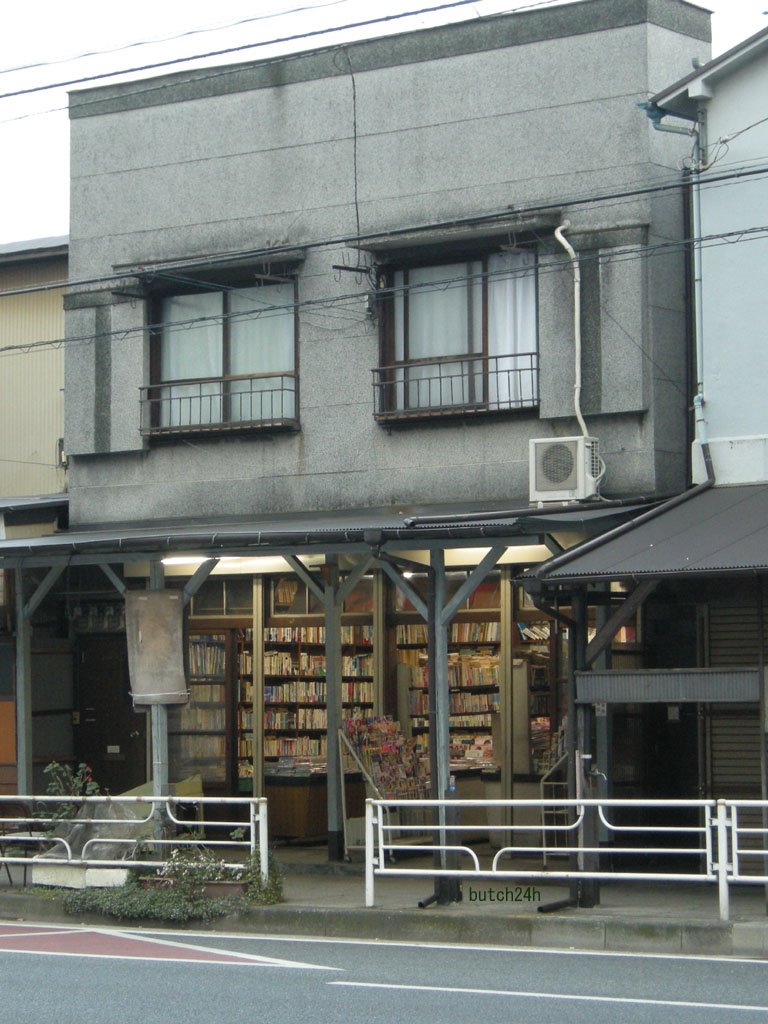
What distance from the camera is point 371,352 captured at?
59.1 feet

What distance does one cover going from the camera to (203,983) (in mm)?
11273

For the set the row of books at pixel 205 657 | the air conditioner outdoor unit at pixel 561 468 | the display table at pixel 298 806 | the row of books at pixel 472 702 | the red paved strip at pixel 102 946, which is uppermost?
the air conditioner outdoor unit at pixel 561 468

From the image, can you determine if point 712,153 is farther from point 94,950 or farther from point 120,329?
point 94,950

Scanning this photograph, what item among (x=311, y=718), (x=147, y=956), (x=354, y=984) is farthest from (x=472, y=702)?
(x=354, y=984)

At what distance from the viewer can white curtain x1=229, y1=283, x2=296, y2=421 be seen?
18672 millimetres

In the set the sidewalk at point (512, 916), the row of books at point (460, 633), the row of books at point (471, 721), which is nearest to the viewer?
the sidewalk at point (512, 916)

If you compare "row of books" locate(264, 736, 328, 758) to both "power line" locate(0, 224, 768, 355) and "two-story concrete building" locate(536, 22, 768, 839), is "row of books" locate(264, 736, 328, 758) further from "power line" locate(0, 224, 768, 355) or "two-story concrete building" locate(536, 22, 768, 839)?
"power line" locate(0, 224, 768, 355)

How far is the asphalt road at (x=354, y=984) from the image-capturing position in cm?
997

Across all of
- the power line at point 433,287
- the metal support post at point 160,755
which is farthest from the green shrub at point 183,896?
the power line at point 433,287

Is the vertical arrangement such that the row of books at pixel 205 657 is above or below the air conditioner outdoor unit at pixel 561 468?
below

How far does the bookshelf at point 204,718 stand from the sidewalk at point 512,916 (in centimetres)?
353

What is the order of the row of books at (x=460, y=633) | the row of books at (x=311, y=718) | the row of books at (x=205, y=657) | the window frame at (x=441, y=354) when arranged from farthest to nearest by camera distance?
the row of books at (x=205, y=657) < the row of books at (x=311, y=718) < the row of books at (x=460, y=633) < the window frame at (x=441, y=354)

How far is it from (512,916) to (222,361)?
826cm

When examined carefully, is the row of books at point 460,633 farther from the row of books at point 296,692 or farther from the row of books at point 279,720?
the row of books at point 279,720
